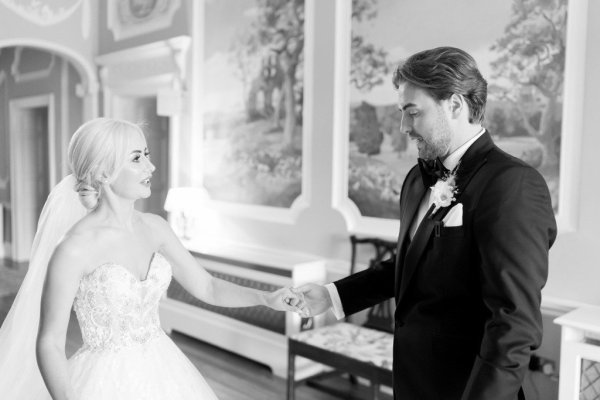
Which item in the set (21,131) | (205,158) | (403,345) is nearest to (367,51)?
(205,158)

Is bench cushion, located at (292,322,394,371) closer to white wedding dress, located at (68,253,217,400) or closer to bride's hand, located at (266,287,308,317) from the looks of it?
bride's hand, located at (266,287,308,317)

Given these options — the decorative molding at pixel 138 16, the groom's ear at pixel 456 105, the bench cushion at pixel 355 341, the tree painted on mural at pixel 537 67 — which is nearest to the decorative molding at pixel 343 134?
the bench cushion at pixel 355 341

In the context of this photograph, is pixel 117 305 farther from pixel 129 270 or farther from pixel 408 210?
pixel 408 210

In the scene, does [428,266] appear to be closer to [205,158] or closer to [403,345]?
[403,345]

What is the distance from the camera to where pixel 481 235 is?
146 centimetres

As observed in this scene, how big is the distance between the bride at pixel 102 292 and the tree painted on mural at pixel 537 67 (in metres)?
1.87

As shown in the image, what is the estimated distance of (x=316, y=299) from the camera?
237cm

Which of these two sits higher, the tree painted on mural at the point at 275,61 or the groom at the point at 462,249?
the tree painted on mural at the point at 275,61

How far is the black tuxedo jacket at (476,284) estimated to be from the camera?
1391mm

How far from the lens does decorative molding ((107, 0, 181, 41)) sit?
588 centimetres

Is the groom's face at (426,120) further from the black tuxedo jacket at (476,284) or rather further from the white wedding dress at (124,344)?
the white wedding dress at (124,344)

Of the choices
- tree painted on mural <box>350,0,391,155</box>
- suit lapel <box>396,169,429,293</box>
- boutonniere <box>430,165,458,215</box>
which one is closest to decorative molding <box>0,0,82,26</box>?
tree painted on mural <box>350,0,391,155</box>

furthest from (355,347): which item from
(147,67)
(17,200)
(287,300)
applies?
(17,200)

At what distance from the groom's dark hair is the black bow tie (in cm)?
16
